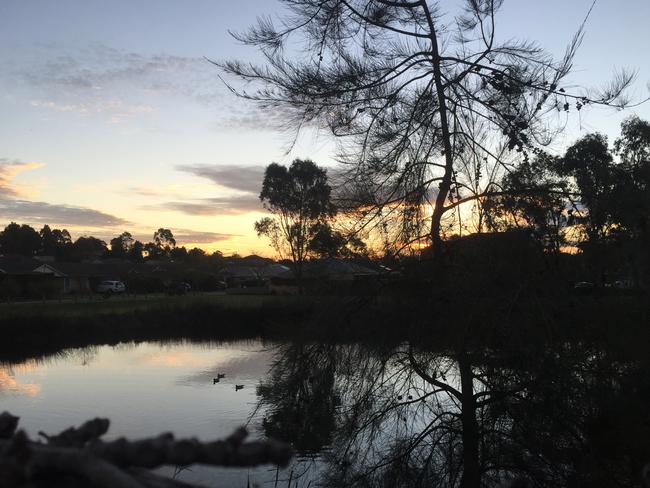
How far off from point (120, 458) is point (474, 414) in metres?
4.66

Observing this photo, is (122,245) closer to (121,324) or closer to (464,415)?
(121,324)

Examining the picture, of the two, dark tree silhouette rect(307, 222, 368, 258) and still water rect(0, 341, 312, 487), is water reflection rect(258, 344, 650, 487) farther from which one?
still water rect(0, 341, 312, 487)

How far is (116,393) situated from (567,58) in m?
14.1

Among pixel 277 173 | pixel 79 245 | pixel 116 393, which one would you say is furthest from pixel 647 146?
pixel 79 245

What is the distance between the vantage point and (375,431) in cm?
547

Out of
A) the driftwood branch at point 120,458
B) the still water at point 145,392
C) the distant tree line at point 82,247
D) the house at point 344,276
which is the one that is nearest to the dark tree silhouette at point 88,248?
the distant tree line at point 82,247

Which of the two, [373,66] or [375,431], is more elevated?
[373,66]

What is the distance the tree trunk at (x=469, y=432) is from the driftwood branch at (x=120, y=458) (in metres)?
4.09

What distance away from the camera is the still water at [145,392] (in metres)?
11.9

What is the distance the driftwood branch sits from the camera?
0.76m

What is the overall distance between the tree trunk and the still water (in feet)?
13.8

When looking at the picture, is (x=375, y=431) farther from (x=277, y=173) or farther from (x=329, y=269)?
(x=277, y=173)

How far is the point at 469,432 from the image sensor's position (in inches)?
197

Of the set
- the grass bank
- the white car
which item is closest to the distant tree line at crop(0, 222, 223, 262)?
the white car
